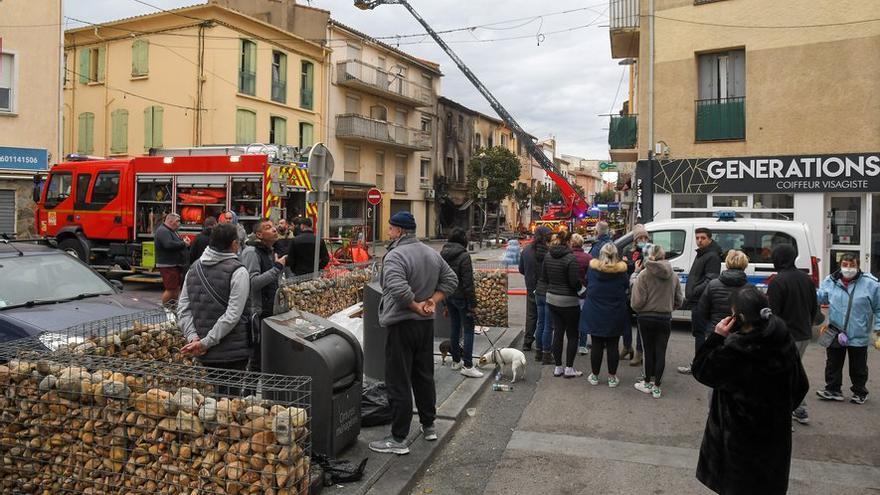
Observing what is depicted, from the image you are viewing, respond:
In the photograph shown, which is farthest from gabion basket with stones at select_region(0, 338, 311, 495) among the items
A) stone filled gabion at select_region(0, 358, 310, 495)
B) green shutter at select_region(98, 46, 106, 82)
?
green shutter at select_region(98, 46, 106, 82)

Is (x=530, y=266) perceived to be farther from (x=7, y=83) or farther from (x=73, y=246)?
(x=7, y=83)

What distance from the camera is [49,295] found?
635 centimetres

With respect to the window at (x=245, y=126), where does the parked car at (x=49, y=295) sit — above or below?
below

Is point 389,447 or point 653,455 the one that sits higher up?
point 389,447

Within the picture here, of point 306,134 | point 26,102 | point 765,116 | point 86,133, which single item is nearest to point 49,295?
point 765,116

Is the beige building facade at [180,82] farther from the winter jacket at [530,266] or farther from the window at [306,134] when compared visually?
the winter jacket at [530,266]

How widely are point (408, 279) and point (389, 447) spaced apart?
4.12 ft

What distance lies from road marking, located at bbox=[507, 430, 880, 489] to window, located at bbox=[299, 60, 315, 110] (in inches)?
1106

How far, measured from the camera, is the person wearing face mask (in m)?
6.42

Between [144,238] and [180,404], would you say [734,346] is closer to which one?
[180,404]

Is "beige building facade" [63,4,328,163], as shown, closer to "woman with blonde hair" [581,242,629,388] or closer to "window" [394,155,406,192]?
"window" [394,155,406,192]

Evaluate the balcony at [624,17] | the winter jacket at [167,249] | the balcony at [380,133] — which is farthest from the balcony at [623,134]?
the balcony at [380,133]

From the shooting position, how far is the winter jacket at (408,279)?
4.93 metres

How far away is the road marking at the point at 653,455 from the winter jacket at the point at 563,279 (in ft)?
6.83
